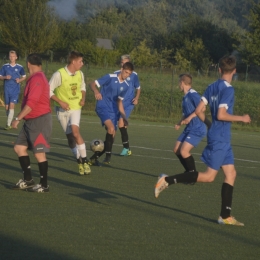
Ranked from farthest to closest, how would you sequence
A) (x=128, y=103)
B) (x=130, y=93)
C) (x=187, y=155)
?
(x=128, y=103) → (x=130, y=93) → (x=187, y=155)

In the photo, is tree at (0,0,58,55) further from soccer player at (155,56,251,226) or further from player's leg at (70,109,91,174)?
soccer player at (155,56,251,226)

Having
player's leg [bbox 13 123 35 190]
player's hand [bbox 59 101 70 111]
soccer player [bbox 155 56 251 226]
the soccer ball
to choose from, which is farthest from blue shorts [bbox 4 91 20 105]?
soccer player [bbox 155 56 251 226]

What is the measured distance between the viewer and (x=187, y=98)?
35.1 ft

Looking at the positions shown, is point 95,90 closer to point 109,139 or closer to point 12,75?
point 109,139

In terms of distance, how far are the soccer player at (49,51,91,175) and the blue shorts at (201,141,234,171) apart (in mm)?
3617

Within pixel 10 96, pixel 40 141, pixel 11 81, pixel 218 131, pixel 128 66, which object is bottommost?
pixel 10 96

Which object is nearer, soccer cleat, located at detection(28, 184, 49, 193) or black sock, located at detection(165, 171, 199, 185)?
black sock, located at detection(165, 171, 199, 185)

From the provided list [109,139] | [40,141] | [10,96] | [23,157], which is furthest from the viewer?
[10,96]

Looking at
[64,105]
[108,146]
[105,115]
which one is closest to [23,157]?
[64,105]

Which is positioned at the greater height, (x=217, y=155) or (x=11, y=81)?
(x=217, y=155)

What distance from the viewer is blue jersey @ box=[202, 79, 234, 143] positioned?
761 centimetres

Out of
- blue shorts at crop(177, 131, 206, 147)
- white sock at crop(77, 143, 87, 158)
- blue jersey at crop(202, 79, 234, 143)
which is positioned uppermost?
blue jersey at crop(202, 79, 234, 143)

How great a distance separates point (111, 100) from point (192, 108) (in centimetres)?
282

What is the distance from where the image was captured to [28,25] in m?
41.6
